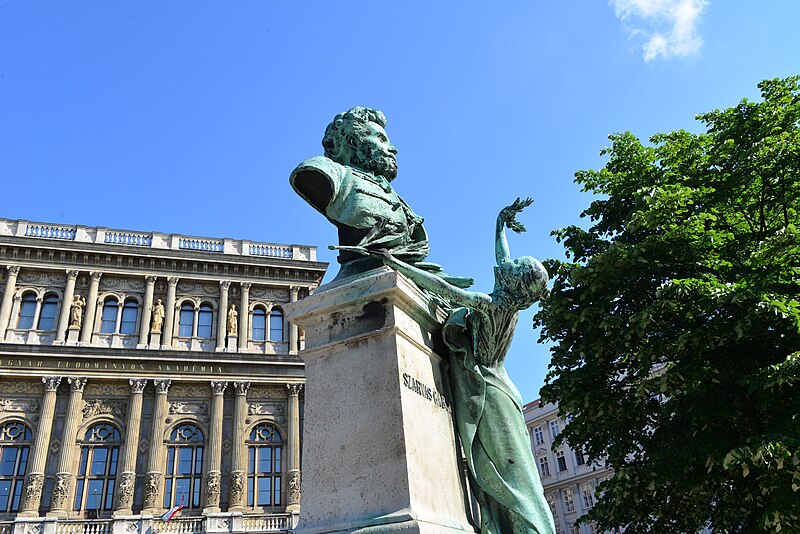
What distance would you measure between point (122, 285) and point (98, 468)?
29.8ft

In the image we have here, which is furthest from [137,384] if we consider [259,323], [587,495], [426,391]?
[426,391]

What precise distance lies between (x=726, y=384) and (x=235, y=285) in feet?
90.1

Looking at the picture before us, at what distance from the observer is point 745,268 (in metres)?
9.56

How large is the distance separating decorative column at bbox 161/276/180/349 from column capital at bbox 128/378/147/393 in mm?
1909

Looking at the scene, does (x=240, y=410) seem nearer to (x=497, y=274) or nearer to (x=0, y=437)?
(x=0, y=437)

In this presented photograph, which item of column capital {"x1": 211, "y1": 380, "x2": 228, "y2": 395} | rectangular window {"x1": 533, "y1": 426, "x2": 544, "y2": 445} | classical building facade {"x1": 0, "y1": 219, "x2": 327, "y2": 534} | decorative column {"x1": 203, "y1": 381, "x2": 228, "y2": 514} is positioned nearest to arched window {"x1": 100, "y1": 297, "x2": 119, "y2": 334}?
classical building facade {"x1": 0, "y1": 219, "x2": 327, "y2": 534}

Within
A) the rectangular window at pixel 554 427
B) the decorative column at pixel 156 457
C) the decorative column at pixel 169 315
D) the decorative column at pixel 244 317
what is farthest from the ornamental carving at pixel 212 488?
the rectangular window at pixel 554 427

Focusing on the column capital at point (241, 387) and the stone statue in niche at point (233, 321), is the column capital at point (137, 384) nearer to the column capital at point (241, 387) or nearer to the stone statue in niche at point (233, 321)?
the column capital at point (241, 387)

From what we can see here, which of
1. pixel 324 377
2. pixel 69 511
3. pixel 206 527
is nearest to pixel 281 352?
pixel 206 527

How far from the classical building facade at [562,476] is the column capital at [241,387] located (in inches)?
717

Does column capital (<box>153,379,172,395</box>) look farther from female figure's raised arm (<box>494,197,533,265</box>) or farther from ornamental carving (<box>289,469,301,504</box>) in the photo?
female figure's raised arm (<box>494,197,533,265</box>)

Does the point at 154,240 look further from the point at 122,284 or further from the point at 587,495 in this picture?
the point at 587,495

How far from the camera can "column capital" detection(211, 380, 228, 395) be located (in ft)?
98.3

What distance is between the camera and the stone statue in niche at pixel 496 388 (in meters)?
2.78
